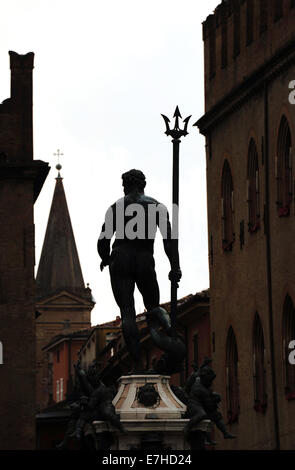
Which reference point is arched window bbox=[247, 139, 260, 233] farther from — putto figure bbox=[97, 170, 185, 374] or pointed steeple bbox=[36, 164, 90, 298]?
pointed steeple bbox=[36, 164, 90, 298]

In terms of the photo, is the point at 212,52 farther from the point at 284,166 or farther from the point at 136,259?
the point at 136,259

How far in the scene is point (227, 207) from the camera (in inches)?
2287

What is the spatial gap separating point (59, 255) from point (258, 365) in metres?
107

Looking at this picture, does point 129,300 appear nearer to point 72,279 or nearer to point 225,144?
point 225,144

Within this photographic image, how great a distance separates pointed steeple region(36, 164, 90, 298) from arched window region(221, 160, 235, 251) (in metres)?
99.2

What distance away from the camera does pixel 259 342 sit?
178ft

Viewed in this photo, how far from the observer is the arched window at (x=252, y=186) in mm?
54719

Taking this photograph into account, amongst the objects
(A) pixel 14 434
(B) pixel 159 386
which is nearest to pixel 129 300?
(B) pixel 159 386

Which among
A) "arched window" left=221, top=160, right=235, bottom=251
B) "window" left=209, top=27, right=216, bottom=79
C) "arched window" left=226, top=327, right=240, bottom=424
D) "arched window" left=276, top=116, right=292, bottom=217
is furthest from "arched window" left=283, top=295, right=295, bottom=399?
"window" left=209, top=27, right=216, bottom=79

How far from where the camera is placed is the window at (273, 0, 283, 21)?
53.7 meters

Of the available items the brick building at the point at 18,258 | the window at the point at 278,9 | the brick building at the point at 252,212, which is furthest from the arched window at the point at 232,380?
the window at the point at 278,9

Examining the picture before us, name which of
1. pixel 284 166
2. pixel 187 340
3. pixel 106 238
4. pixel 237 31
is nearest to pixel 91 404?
pixel 106 238

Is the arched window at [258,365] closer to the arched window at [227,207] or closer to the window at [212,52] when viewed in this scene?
the arched window at [227,207]

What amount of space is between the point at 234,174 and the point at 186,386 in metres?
33.5
